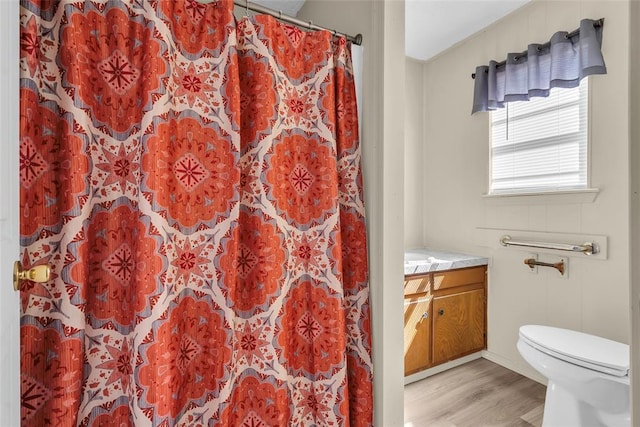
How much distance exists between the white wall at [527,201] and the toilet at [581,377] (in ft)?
1.26

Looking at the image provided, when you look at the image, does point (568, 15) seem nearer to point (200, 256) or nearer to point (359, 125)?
point (359, 125)

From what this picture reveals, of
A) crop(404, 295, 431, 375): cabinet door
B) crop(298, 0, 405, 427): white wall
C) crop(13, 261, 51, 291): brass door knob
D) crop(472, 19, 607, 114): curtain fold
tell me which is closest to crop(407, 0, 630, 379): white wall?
crop(472, 19, 607, 114): curtain fold

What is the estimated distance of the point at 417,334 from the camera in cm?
218

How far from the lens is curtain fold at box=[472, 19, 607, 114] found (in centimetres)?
181

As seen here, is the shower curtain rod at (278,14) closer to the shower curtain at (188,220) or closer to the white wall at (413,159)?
the shower curtain at (188,220)

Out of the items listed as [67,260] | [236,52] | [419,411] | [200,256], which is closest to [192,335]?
[200,256]

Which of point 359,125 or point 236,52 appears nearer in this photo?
point 236,52

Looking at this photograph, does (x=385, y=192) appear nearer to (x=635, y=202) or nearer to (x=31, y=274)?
(x=635, y=202)

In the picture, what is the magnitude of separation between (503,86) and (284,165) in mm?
1925

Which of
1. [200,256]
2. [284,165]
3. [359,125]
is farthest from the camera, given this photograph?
[359,125]

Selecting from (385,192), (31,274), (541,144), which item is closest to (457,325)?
(541,144)

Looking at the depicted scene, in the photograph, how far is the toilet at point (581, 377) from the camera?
138 centimetres

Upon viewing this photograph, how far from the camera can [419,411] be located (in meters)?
1.90

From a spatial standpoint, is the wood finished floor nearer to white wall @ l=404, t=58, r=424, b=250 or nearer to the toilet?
the toilet
